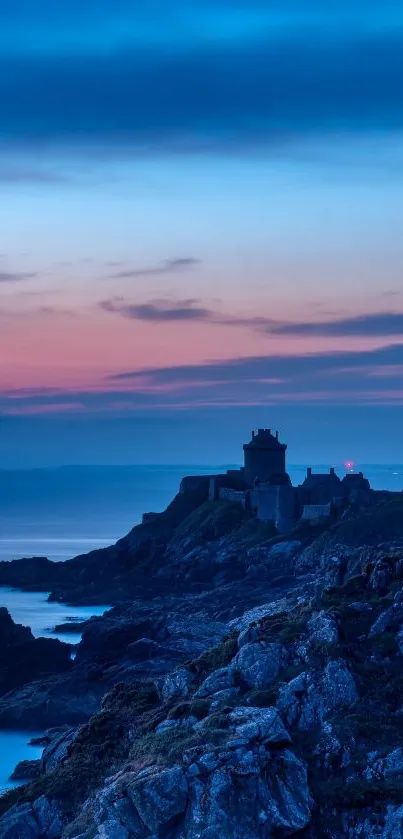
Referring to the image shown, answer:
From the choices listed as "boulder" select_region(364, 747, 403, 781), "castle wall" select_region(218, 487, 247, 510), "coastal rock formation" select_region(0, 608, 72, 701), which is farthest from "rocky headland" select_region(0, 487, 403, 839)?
"castle wall" select_region(218, 487, 247, 510)

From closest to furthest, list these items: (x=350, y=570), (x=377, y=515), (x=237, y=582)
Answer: (x=350, y=570) < (x=237, y=582) < (x=377, y=515)

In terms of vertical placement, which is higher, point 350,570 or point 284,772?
point 350,570

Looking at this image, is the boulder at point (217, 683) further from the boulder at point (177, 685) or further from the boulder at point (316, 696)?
the boulder at point (316, 696)

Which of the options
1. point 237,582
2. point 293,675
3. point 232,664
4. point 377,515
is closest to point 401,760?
point 293,675

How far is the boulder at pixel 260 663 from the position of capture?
3328 cm

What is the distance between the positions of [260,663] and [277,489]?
75956mm

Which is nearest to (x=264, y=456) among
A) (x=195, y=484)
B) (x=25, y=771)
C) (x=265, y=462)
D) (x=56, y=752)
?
(x=265, y=462)

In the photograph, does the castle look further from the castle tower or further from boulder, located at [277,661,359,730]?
boulder, located at [277,661,359,730]

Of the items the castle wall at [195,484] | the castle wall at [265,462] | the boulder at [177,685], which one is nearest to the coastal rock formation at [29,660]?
the boulder at [177,685]

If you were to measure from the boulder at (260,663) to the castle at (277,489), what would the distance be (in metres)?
68.4

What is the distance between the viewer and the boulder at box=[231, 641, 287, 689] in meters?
33.3

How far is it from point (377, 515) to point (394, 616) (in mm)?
64254

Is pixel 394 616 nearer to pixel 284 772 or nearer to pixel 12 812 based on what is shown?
pixel 284 772

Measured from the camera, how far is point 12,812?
110ft
